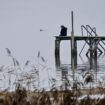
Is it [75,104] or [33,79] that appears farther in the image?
[33,79]

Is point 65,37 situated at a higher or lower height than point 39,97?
higher

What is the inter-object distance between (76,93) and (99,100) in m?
0.17

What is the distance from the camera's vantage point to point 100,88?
12.4 ft

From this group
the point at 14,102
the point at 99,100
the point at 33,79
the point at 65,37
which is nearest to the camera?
the point at 14,102

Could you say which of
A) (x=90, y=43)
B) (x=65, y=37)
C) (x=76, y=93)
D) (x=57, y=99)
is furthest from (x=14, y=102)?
(x=90, y=43)

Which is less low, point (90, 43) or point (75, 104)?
point (90, 43)

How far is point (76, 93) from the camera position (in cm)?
339

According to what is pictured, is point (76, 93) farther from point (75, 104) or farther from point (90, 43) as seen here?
point (90, 43)

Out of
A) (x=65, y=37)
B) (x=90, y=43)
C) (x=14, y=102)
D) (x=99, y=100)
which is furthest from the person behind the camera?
(x=90, y=43)

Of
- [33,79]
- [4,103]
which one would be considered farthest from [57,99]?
[33,79]

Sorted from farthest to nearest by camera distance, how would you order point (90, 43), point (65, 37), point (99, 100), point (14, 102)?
1. point (90, 43)
2. point (65, 37)
3. point (99, 100)
4. point (14, 102)

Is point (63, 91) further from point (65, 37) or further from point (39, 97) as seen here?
point (65, 37)

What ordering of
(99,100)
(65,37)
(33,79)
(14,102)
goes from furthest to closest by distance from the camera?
(65,37), (33,79), (99,100), (14,102)

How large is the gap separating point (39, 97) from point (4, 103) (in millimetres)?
210
